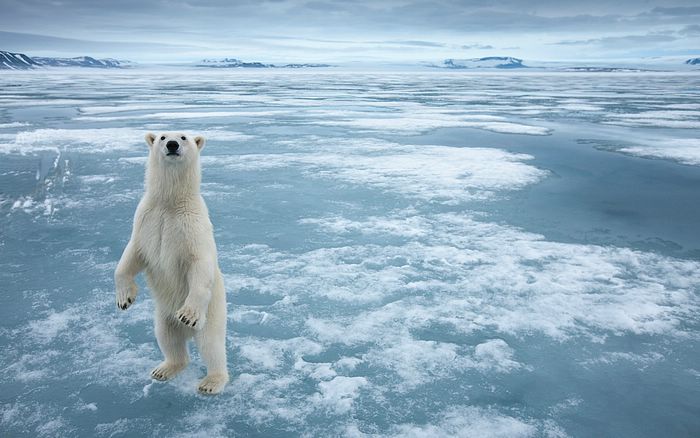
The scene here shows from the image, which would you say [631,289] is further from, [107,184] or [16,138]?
[16,138]

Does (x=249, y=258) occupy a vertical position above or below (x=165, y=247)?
below

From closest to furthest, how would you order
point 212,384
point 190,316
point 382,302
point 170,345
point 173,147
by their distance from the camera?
point 190,316 < point 173,147 < point 212,384 < point 170,345 < point 382,302

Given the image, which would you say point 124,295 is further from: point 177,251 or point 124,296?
point 177,251

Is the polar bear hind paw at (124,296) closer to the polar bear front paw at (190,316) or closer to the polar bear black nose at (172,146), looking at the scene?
the polar bear front paw at (190,316)

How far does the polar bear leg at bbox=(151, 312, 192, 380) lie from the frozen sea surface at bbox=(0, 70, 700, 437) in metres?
0.07

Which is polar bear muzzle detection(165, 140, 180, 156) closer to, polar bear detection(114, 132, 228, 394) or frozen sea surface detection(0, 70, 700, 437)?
polar bear detection(114, 132, 228, 394)

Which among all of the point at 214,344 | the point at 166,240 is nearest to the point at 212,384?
the point at 214,344

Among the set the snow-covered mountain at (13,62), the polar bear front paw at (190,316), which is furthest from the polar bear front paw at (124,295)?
the snow-covered mountain at (13,62)

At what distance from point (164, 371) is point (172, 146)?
4.40ft

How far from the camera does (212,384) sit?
2777 mm

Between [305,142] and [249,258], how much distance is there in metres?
7.34

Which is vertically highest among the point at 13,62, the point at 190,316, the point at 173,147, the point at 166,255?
the point at 13,62

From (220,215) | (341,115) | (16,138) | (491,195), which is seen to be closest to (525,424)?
(220,215)

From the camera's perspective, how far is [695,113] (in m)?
17.8
